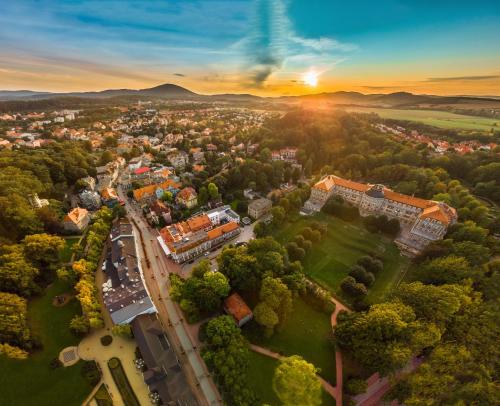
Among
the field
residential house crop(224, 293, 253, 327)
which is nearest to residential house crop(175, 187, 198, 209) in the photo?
residential house crop(224, 293, 253, 327)

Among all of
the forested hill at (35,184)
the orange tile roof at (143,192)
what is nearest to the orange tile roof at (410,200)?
the orange tile roof at (143,192)

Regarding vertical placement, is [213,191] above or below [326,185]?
below

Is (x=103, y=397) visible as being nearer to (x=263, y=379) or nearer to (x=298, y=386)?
(x=263, y=379)

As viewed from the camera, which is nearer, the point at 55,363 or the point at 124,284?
the point at 55,363

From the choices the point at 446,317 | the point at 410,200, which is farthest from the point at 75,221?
the point at 410,200

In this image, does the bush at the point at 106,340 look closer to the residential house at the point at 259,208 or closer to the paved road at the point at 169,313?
the paved road at the point at 169,313

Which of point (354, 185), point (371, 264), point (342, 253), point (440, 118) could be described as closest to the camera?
point (371, 264)

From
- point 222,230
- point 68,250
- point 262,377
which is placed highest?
point 222,230
